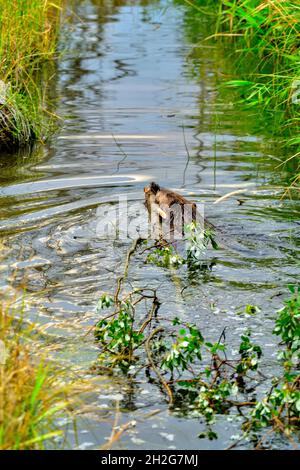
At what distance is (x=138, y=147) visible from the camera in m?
10.1

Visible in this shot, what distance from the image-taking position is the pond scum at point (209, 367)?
4.72m

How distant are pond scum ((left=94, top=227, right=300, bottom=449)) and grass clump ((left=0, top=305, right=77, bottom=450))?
2.10 ft

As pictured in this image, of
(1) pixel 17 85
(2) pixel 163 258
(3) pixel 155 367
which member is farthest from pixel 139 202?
(3) pixel 155 367

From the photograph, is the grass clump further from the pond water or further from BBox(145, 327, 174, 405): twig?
BBox(145, 327, 174, 405): twig

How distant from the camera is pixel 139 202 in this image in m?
8.23

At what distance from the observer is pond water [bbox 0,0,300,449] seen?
17.0ft

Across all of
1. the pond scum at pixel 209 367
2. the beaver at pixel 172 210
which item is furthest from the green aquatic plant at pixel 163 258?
the pond scum at pixel 209 367

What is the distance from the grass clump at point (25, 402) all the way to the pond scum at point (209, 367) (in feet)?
2.10

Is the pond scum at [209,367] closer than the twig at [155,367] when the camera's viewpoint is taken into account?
Yes

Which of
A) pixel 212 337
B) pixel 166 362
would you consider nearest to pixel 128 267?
pixel 212 337

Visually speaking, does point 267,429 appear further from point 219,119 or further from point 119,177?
point 219,119

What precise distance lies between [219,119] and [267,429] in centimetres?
652

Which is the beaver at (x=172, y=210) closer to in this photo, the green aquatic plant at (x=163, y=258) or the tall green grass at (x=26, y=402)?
the green aquatic plant at (x=163, y=258)

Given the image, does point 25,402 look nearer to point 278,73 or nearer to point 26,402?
point 26,402
